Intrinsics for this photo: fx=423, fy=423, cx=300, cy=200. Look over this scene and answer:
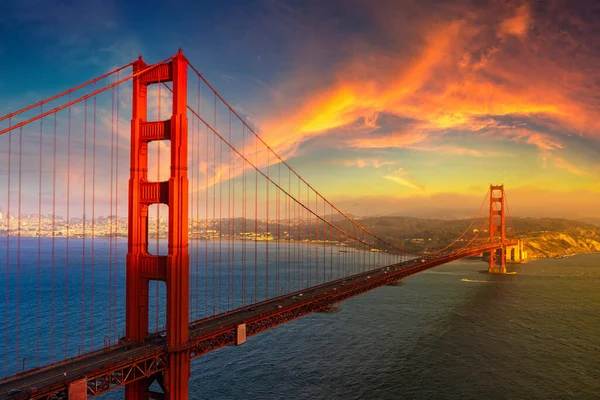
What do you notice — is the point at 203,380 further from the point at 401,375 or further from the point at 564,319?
the point at 564,319

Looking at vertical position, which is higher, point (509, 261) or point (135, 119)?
point (135, 119)

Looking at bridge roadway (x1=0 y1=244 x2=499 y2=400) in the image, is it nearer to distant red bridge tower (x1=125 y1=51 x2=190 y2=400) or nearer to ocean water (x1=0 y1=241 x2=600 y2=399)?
distant red bridge tower (x1=125 y1=51 x2=190 y2=400)

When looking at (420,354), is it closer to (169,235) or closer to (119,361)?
(169,235)

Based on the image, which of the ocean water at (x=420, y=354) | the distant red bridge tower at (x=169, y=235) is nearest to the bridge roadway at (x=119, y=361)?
the distant red bridge tower at (x=169, y=235)

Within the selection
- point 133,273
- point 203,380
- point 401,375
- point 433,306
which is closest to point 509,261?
point 433,306

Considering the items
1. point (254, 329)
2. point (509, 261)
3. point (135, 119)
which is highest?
point (135, 119)

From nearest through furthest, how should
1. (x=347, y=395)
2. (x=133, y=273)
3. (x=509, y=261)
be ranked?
(x=133, y=273) → (x=347, y=395) → (x=509, y=261)

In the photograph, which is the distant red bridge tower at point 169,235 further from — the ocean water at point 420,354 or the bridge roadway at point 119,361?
the ocean water at point 420,354
